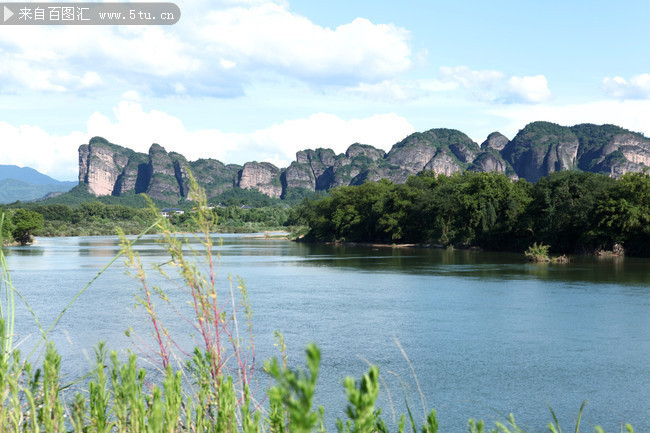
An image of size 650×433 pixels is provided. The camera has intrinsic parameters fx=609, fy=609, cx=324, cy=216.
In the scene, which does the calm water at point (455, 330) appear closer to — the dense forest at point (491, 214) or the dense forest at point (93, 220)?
the dense forest at point (491, 214)

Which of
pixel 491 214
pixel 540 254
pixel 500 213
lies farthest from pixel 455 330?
pixel 500 213

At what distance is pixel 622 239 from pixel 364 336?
3615 centimetres

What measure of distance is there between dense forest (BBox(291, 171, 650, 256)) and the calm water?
1387cm

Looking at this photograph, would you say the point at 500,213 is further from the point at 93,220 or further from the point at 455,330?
the point at 93,220

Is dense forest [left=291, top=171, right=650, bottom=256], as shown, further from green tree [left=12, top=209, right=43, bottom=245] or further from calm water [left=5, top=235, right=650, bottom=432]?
green tree [left=12, top=209, right=43, bottom=245]

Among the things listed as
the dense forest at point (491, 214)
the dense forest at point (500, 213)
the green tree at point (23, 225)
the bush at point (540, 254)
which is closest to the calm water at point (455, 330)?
the bush at point (540, 254)

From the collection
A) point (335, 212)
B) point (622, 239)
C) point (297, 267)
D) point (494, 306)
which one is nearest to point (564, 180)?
point (622, 239)

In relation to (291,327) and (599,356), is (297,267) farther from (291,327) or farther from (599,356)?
(599,356)

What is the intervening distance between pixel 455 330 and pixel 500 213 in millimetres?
42097

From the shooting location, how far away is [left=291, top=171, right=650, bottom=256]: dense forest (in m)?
45.6

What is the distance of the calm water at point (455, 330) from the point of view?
1095 cm

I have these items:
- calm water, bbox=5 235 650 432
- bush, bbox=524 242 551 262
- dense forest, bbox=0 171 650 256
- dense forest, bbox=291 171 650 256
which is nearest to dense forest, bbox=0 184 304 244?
dense forest, bbox=0 171 650 256

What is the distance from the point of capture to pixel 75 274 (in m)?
32.0

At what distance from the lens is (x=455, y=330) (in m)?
17.3
